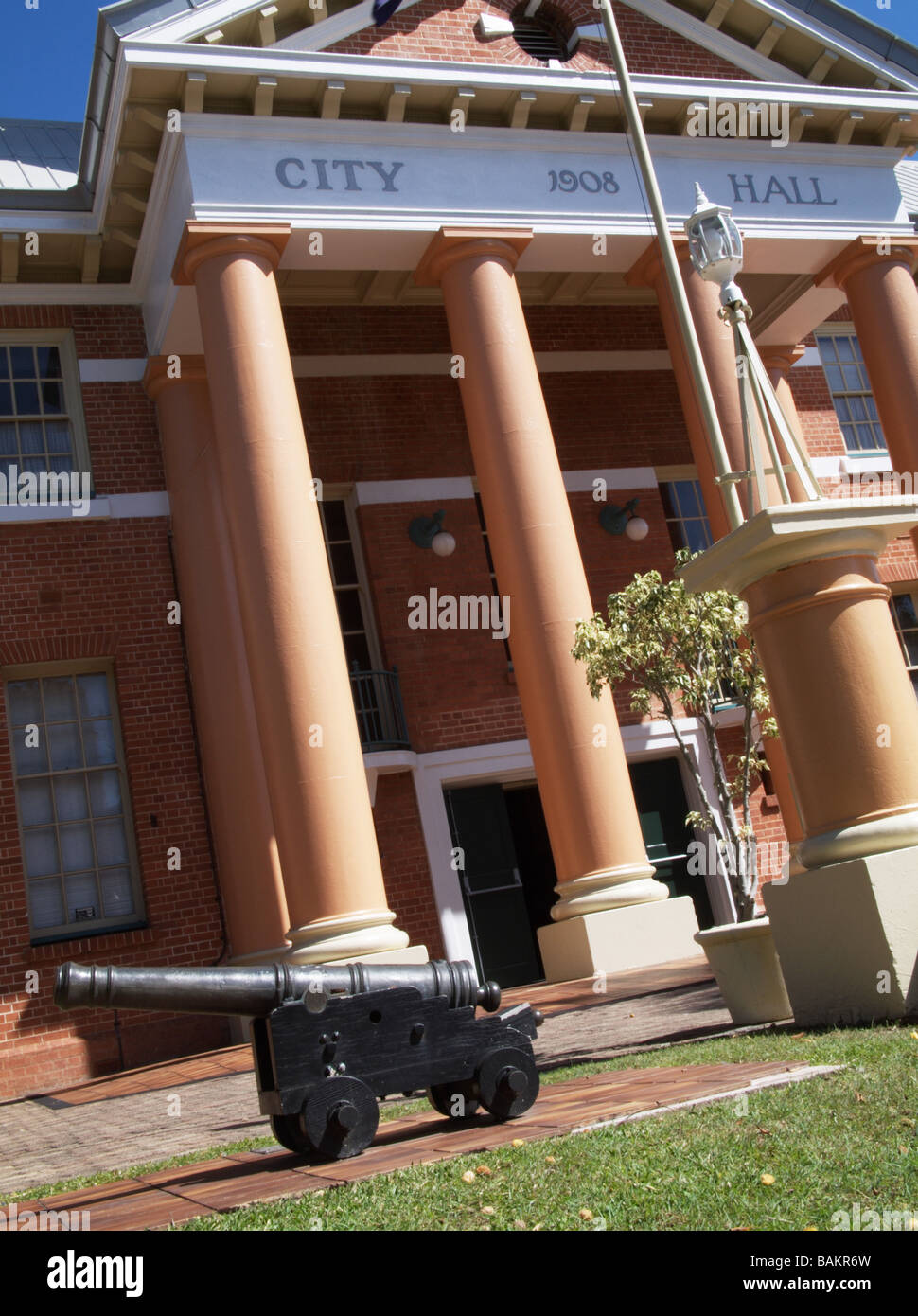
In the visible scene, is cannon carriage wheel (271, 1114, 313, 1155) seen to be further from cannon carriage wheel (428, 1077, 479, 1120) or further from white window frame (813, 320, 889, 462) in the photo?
white window frame (813, 320, 889, 462)

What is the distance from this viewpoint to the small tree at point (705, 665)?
792cm

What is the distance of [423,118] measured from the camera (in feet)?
42.9

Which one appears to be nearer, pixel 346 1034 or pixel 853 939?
pixel 346 1034

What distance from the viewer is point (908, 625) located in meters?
18.3

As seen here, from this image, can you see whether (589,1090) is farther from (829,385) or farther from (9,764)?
(829,385)

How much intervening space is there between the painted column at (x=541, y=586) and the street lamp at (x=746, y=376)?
4.39 m

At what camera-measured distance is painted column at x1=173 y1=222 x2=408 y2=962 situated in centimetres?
1039

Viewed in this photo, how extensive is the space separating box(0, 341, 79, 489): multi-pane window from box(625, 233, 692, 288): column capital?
667 cm

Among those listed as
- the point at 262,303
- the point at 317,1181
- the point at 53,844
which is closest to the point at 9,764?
the point at 53,844

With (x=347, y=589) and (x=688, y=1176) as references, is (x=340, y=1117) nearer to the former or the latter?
(x=688, y=1176)

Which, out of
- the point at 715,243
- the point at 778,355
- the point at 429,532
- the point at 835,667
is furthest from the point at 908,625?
the point at 835,667

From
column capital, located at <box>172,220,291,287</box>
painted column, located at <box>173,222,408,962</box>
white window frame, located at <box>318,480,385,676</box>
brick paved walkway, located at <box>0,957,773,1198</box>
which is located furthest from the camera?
white window frame, located at <box>318,480,385,676</box>

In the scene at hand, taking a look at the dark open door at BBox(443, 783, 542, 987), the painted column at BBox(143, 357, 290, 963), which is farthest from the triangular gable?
the dark open door at BBox(443, 783, 542, 987)

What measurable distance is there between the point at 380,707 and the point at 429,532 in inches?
91.4
